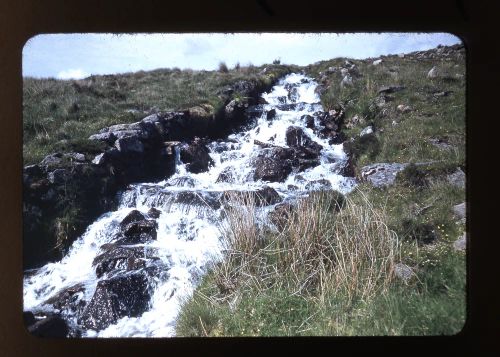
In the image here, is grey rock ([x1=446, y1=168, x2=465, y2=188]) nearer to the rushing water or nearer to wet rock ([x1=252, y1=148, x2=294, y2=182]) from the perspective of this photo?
the rushing water

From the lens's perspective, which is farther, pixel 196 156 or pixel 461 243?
pixel 196 156

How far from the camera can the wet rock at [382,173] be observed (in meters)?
2.78

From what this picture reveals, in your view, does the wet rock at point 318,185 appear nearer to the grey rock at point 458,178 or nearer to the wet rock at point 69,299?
the grey rock at point 458,178

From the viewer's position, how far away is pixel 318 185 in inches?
110

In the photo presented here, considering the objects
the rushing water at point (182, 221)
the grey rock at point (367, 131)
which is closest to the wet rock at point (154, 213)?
the rushing water at point (182, 221)

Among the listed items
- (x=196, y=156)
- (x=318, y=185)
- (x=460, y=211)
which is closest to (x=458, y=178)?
(x=460, y=211)

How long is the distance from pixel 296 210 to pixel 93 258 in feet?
2.70

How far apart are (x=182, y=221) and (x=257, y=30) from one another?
803 millimetres

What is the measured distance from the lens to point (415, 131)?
2.80m

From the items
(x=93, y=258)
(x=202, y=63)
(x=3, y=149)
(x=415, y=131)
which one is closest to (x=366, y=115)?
(x=415, y=131)

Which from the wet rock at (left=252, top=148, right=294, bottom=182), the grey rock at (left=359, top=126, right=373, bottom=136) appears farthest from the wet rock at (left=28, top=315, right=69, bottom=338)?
the grey rock at (left=359, top=126, right=373, bottom=136)

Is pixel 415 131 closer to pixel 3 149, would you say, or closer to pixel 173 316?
pixel 173 316

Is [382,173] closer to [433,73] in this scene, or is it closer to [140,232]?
[433,73]

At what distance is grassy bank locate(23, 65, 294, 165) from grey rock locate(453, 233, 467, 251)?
3.09ft
